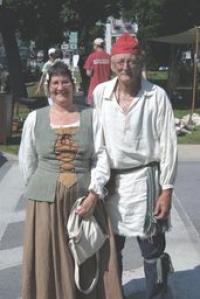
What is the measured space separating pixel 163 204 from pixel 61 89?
0.87 m

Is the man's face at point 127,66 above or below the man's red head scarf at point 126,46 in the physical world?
below

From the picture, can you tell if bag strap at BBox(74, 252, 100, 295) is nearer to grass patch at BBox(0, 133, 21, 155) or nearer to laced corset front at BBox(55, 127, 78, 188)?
laced corset front at BBox(55, 127, 78, 188)

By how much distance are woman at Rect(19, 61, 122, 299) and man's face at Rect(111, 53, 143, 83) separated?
0.27m

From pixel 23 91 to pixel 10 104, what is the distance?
981 cm

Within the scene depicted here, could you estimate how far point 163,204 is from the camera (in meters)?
4.05


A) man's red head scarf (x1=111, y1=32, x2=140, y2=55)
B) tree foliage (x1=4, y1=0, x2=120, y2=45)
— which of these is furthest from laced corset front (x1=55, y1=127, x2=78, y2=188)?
tree foliage (x1=4, y1=0, x2=120, y2=45)

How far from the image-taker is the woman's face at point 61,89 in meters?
3.92

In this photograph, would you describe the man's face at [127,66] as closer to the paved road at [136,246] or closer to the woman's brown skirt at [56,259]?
the woman's brown skirt at [56,259]

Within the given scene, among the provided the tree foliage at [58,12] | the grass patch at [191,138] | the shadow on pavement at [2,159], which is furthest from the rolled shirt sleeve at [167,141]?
the tree foliage at [58,12]

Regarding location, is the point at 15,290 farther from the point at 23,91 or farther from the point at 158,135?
the point at 23,91

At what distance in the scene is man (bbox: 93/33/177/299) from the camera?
3.99 meters

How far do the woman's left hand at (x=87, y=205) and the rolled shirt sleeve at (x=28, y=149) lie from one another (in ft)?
1.25

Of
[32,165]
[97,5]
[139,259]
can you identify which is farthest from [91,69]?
[32,165]

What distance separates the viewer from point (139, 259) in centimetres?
588
